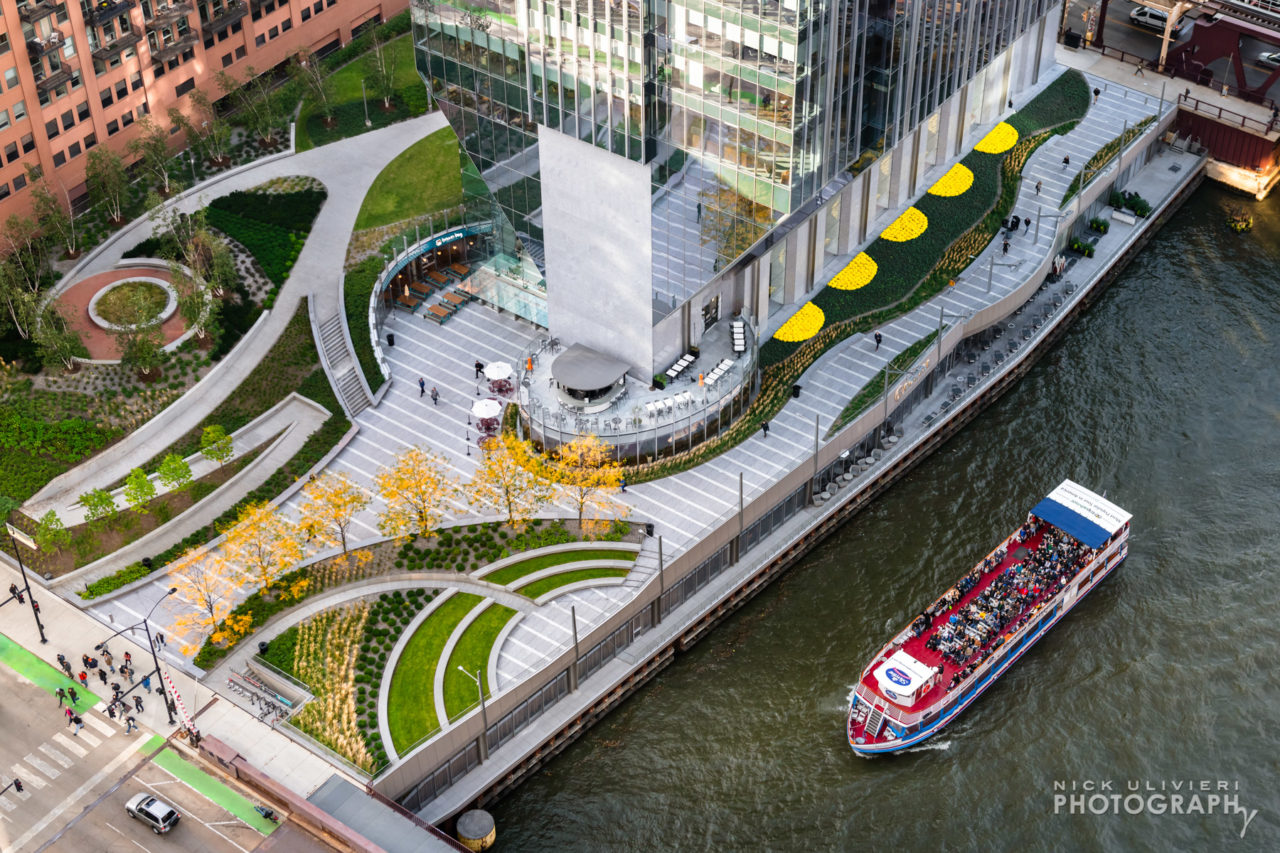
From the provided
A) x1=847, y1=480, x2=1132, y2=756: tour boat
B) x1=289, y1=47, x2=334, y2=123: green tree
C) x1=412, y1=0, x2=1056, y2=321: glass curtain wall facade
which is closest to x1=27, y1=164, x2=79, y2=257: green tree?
x1=289, y1=47, x2=334, y2=123: green tree

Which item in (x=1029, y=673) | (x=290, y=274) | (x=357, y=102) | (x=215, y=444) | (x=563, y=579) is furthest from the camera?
(x=357, y=102)

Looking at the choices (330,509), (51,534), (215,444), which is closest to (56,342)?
(215,444)

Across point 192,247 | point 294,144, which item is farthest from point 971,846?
point 294,144

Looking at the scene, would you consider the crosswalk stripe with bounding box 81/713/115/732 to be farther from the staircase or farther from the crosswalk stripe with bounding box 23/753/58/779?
the staircase

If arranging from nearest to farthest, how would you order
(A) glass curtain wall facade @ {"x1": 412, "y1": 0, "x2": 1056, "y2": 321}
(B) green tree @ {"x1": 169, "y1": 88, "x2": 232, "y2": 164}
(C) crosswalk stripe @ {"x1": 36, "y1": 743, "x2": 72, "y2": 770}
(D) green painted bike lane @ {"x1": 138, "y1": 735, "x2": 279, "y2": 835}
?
(D) green painted bike lane @ {"x1": 138, "y1": 735, "x2": 279, "y2": 835} < (C) crosswalk stripe @ {"x1": 36, "y1": 743, "x2": 72, "y2": 770} < (A) glass curtain wall facade @ {"x1": 412, "y1": 0, "x2": 1056, "y2": 321} < (B) green tree @ {"x1": 169, "y1": 88, "x2": 232, "y2": 164}

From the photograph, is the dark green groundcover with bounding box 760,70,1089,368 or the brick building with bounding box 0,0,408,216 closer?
the brick building with bounding box 0,0,408,216

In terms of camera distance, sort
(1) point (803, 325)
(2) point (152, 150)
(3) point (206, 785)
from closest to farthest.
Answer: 1. (3) point (206, 785)
2. (1) point (803, 325)
3. (2) point (152, 150)

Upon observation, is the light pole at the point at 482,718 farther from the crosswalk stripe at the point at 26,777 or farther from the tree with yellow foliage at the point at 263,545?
the crosswalk stripe at the point at 26,777

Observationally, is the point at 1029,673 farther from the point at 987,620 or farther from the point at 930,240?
the point at 930,240
